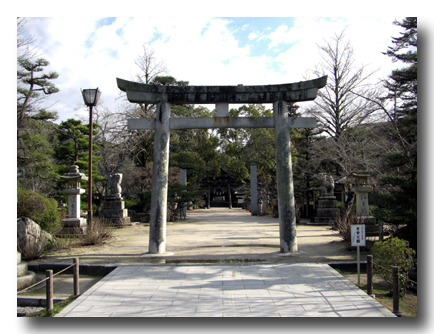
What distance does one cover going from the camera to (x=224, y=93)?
8875mm

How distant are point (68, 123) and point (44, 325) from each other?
1677 cm

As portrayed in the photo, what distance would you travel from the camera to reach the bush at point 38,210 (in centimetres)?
964

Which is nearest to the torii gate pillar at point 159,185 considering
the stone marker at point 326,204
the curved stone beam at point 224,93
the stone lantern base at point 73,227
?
the curved stone beam at point 224,93

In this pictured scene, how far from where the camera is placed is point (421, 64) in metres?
6.27

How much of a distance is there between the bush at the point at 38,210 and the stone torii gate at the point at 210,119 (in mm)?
3659

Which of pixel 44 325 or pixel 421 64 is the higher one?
pixel 421 64

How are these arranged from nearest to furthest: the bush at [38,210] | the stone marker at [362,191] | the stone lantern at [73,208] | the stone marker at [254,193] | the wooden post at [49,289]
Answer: the wooden post at [49,289] → the bush at [38,210] → the stone lantern at [73,208] → the stone marker at [362,191] → the stone marker at [254,193]

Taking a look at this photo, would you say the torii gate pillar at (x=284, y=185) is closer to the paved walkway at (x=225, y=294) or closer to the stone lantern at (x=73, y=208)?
the paved walkway at (x=225, y=294)

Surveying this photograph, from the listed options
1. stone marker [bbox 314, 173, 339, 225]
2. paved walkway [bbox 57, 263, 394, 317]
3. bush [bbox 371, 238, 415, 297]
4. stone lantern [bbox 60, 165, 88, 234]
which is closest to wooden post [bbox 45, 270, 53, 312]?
paved walkway [bbox 57, 263, 394, 317]

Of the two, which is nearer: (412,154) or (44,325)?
(44,325)

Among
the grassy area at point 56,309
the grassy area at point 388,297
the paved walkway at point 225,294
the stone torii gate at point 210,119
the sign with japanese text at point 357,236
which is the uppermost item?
the stone torii gate at point 210,119

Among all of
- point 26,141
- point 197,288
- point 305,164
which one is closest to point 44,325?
point 197,288

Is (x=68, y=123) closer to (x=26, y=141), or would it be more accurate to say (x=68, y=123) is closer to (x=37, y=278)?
(x=26, y=141)

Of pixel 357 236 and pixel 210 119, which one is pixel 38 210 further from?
pixel 357 236
